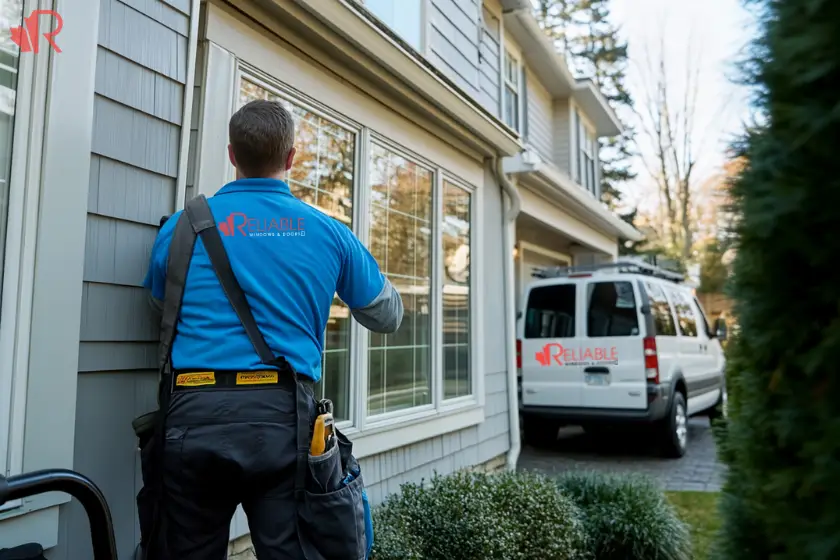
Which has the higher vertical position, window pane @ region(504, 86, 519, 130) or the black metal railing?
window pane @ region(504, 86, 519, 130)

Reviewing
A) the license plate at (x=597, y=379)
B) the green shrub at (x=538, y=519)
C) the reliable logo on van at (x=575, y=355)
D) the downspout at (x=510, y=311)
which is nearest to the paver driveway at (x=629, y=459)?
the downspout at (x=510, y=311)

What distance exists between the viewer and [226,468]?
5.55 feet

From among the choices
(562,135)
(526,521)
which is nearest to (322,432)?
(526,521)

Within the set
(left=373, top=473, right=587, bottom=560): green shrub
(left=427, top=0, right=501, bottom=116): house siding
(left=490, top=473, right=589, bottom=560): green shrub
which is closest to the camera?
(left=373, top=473, right=587, bottom=560): green shrub

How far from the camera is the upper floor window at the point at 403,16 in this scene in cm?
454

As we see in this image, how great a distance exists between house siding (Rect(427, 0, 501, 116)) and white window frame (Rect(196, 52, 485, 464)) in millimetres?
1010

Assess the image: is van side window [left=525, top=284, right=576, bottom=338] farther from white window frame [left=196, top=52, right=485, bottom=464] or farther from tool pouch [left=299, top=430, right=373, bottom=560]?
→ tool pouch [left=299, top=430, right=373, bottom=560]

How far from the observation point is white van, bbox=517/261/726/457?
279 inches

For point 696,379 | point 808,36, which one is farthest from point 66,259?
point 696,379

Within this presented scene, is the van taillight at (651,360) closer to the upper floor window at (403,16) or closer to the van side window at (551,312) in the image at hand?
the van side window at (551,312)

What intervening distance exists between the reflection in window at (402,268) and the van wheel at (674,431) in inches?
148

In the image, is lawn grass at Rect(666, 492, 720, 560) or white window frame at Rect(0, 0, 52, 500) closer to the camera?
white window frame at Rect(0, 0, 52, 500)

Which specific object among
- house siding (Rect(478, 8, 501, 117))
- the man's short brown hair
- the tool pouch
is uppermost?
house siding (Rect(478, 8, 501, 117))

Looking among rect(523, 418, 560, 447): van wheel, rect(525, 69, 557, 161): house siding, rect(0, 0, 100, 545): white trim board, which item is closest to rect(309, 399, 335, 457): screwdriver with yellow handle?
rect(0, 0, 100, 545): white trim board
